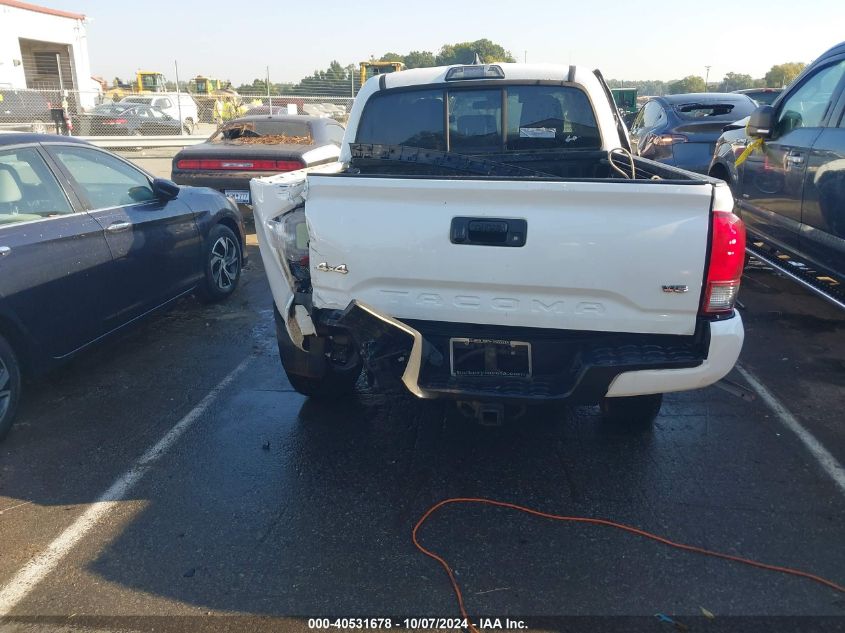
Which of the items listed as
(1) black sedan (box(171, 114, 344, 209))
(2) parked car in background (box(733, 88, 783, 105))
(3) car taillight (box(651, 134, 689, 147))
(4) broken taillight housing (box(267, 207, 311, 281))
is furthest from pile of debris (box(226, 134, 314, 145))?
(2) parked car in background (box(733, 88, 783, 105))

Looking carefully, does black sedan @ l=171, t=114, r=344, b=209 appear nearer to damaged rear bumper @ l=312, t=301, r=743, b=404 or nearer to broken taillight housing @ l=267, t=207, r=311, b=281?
broken taillight housing @ l=267, t=207, r=311, b=281

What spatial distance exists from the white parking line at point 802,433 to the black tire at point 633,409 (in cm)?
88

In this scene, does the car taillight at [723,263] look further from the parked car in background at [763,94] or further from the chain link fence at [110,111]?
the chain link fence at [110,111]

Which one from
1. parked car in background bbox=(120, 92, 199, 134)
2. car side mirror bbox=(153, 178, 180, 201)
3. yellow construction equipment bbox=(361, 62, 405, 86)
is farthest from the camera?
yellow construction equipment bbox=(361, 62, 405, 86)

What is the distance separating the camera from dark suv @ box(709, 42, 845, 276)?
4750 millimetres

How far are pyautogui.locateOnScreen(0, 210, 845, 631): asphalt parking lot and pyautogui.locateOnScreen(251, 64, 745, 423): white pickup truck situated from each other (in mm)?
443

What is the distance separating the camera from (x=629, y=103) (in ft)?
82.8

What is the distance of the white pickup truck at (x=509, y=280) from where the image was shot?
2.89 meters

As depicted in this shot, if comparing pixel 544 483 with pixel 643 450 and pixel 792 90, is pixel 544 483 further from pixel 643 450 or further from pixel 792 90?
pixel 792 90

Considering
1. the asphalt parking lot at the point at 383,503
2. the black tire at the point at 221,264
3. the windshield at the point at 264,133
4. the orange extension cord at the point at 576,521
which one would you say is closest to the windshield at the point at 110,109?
the windshield at the point at 264,133

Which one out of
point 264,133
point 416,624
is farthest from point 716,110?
point 416,624

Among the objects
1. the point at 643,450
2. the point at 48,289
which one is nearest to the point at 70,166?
the point at 48,289

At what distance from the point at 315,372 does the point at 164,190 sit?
8.54 ft

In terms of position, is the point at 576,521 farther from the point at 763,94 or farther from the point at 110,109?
the point at 110,109
